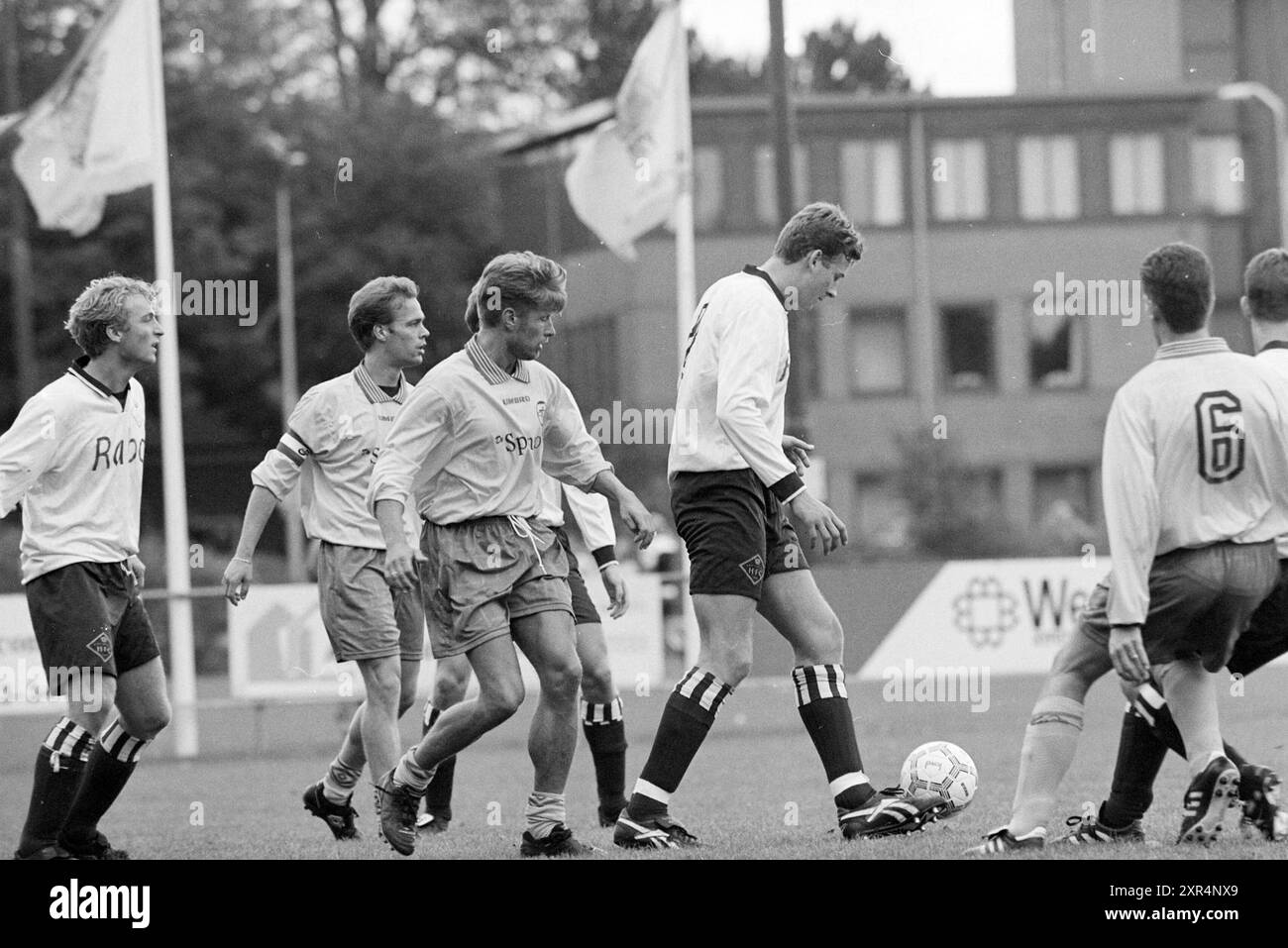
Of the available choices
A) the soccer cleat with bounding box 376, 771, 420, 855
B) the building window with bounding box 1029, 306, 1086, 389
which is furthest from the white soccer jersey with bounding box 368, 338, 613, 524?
the building window with bounding box 1029, 306, 1086, 389

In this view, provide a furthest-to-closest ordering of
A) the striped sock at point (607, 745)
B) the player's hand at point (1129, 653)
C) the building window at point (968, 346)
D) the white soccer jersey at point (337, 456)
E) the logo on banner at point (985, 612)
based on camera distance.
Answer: the building window at point (968, 346) < the logo on banner at point (985, 612) < the striped sock at point (607, 745) < the white soccer jersey at point (337, 456) < the player's hand at point (1129, 653)

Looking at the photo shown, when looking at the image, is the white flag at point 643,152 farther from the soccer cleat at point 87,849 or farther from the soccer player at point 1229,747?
the soccer cleat at point 87,849

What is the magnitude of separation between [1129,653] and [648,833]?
1806mm

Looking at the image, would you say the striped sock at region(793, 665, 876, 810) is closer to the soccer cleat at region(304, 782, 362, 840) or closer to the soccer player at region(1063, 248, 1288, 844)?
the soccer player at region(1063, 248, 1288, 844)

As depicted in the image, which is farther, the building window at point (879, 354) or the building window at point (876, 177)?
the building window at point (879, 354)

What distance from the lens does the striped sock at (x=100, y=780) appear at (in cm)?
737

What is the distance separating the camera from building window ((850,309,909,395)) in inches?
A: 1499

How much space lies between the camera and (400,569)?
6.55 metres

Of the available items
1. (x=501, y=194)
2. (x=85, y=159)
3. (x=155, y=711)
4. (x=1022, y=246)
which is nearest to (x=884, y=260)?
→ (x=1022, y=246)

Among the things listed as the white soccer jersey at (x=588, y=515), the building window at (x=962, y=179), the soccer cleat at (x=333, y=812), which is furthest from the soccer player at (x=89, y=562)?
the building window at (x=962, y=179)

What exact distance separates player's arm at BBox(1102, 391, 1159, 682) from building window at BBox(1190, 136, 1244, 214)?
3307 centimetres

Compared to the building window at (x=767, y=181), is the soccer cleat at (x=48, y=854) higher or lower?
lower

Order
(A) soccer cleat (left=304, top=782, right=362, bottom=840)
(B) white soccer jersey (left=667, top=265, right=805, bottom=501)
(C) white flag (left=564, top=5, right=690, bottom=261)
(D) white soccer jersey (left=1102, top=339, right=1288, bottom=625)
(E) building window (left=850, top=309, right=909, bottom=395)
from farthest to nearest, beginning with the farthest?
(E) building window (left=850, top=309, right=909, bottom=395)
(C) white flag (left=564, top=5, right=690, bottom=261)
(A) soccer cleat (left=304, top=782, right=362, bottom=840)
(B) white soccer jersey (left=667, top=265, right=805, bottom=501)
(D) white soccer jersey (left=1102, top=339, right=1288, bottom=625)
